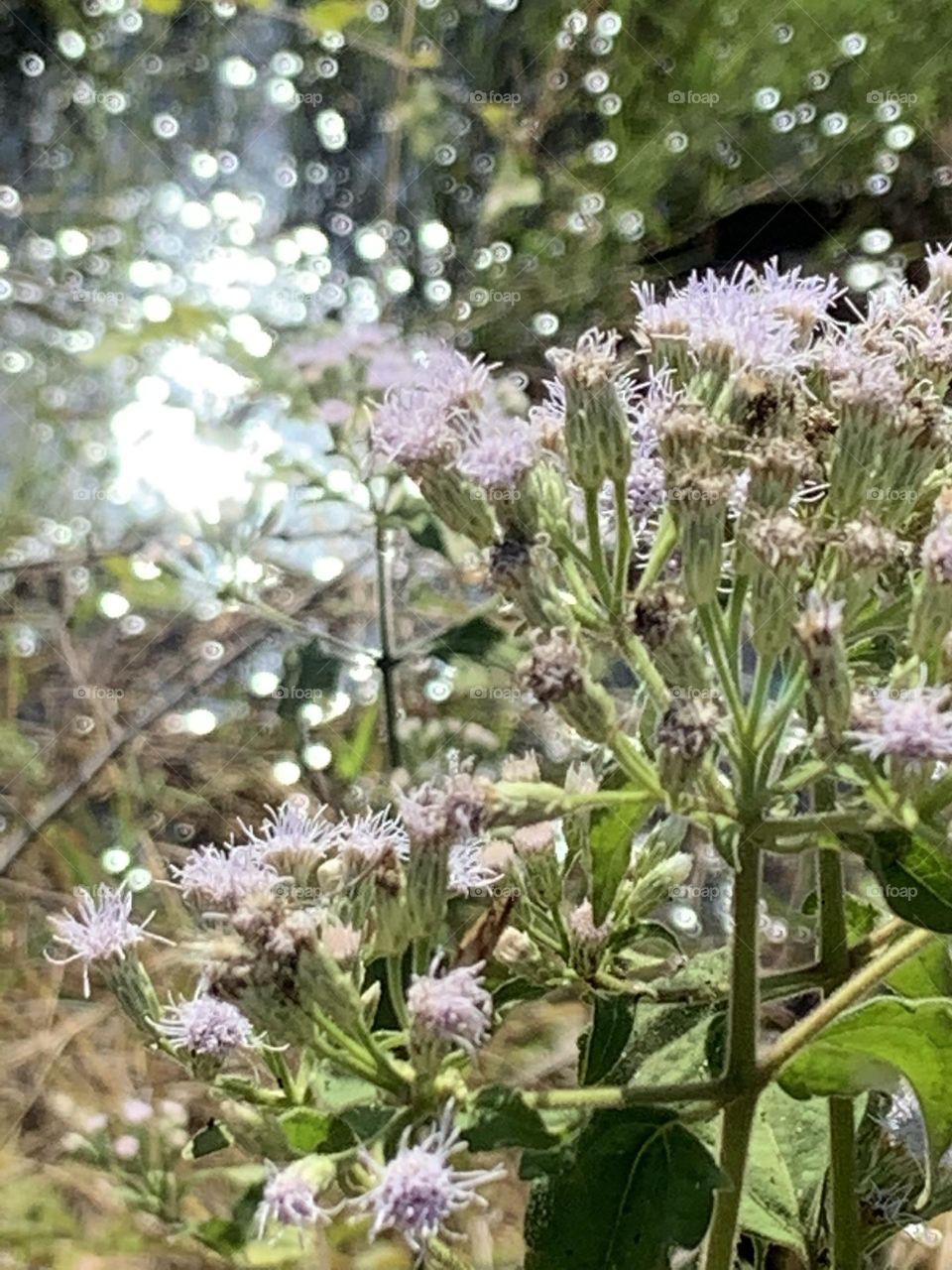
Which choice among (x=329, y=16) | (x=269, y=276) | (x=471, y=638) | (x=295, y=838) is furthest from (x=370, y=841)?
(x=269, y=276)

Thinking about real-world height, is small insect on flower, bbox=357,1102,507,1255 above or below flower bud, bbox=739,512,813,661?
below

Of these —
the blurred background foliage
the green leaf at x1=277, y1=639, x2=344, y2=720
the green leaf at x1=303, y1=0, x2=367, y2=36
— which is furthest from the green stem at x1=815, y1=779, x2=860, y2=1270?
the green leaf at x1=303, y1=0, x2=367, y2=36

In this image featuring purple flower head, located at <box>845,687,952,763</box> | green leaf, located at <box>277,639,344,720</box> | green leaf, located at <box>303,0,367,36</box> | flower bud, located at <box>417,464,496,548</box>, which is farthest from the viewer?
green leaf, located at <box>303,0,367,36</box>

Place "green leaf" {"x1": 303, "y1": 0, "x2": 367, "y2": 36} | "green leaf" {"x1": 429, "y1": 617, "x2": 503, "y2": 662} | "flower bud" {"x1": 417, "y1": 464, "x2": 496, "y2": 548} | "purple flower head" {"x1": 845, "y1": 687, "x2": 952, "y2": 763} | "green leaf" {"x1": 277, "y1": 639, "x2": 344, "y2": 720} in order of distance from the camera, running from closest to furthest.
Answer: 1. "purple flower head" {"x1": 845, "y1": 687, "x2": 952, "y2": 763}
2. "flower bud" {"x1": 417, "y1": 464, "x2": 496, "y2": 548}
3. "green leaf" {"x1": 429, "y1": 617, "x2": 503, "y2": 662}
4. "green leaf" {"x1": 277, "y1": 639, "x2": 344, "y2": 720}
5. "green leaf" {"x1": 303, "y1": 0, "x2": 367, "y2": 36}

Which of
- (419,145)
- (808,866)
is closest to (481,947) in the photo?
(808,866)

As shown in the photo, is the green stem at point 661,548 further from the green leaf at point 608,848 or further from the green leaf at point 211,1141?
the green leaf at point 211,1141

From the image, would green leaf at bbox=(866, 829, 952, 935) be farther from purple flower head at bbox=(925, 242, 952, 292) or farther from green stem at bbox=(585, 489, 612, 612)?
purple flower head at bbox=(925, 242, 952, 292)

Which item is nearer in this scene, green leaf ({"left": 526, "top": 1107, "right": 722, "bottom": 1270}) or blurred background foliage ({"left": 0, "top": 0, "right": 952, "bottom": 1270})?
green leaf ({"left": 526, "top": 1107, "right": 722, "bottom": 1270})
